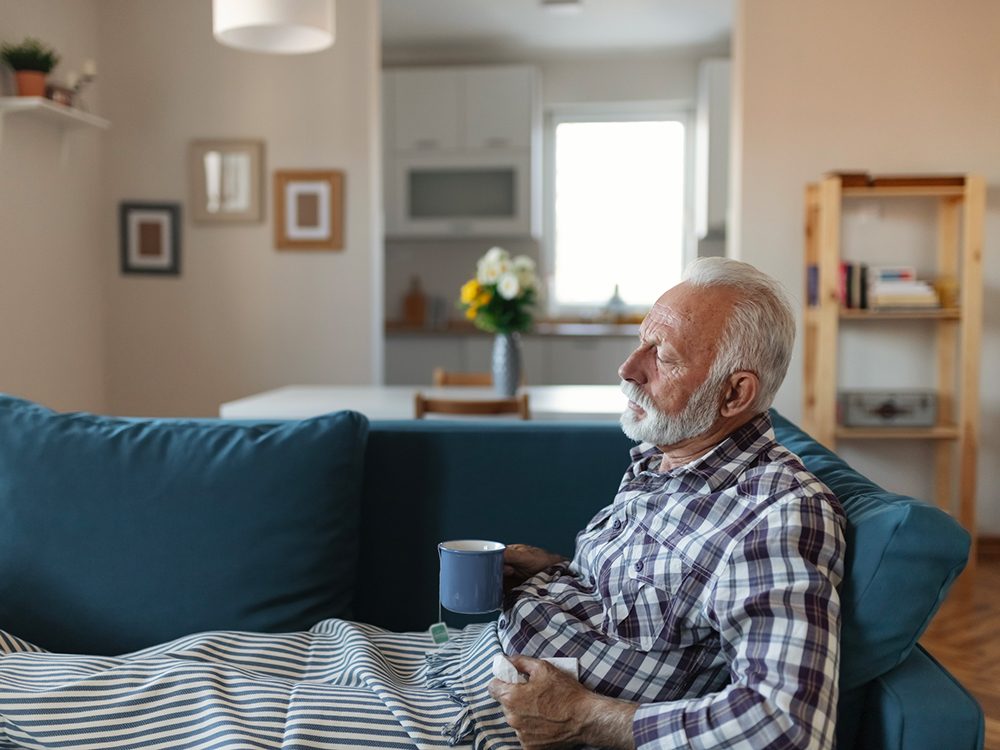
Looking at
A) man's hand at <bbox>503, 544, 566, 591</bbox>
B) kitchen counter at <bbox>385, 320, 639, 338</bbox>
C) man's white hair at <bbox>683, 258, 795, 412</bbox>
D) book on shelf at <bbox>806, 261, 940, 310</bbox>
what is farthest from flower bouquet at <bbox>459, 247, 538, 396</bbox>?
kitchen counter at <bbox>385, 320, 639, 338</bbox>

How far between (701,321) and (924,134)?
3553mm

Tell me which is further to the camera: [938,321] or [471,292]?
[938,321]

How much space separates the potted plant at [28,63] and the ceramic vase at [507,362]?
6.77 feet

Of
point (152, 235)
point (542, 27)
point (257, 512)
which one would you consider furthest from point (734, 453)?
point (542, 27)

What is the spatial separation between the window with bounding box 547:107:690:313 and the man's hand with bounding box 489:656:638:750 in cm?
603

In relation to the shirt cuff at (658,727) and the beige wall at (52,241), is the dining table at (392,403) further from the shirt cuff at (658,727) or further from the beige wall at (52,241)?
the shirt cuff at (658,727)

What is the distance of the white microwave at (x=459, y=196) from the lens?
22.1 feet

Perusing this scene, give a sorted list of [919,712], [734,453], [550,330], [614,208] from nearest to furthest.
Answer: [919,712], [734,453], [550,330], [614,208]

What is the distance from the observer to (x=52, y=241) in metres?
4.38

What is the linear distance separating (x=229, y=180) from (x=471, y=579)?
3800 millimetres

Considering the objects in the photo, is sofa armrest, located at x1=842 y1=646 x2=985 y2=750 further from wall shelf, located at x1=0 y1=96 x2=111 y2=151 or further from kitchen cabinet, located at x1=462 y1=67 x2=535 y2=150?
kitchen cabinet, located at x1=462 y1=67 x2=535 y2=150

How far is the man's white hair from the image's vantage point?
4.66 ft

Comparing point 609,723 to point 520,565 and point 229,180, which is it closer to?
point 520,565

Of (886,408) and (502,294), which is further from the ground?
(502,294)
